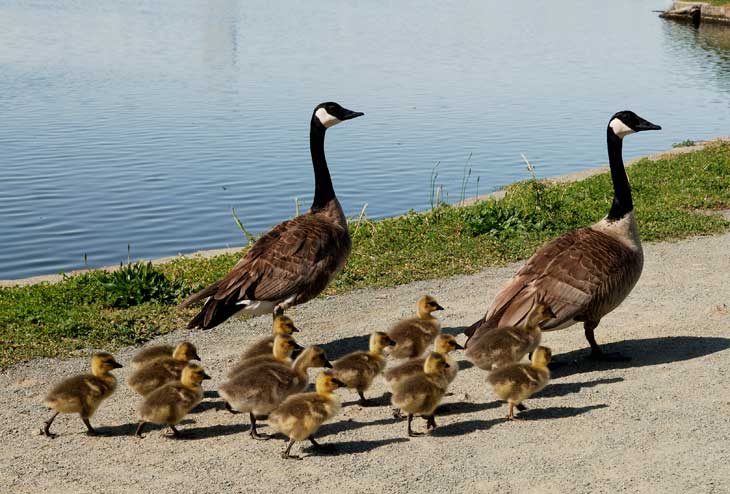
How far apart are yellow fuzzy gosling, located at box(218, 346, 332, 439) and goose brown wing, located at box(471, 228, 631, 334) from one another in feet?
5.97

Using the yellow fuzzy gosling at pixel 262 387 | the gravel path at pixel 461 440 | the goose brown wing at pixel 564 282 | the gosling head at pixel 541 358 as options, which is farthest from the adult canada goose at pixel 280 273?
the gosling head at pixel 541 358

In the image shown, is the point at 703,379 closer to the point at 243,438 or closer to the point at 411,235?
the point at 243,438

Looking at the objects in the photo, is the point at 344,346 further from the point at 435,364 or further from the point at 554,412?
the point at 554,412

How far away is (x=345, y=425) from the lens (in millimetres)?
7574

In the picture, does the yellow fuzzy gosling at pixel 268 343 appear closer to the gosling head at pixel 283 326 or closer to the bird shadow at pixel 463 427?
the gosling head at pixel 283 326

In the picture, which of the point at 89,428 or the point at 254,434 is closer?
the point at 254,434

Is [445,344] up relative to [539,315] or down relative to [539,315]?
down

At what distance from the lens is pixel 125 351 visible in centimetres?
964

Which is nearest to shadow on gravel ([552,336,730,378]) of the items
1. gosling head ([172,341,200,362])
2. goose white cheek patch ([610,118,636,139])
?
goose white cheek patch ([610,118,636,139])

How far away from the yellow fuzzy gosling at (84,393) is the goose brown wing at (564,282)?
3.10 metres

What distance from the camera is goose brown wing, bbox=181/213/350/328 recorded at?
904 centimetres

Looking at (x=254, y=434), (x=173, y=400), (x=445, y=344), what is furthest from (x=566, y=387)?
(x=173, y=400)

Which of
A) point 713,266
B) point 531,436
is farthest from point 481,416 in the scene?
point 713,266

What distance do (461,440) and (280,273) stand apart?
281 centimetres
